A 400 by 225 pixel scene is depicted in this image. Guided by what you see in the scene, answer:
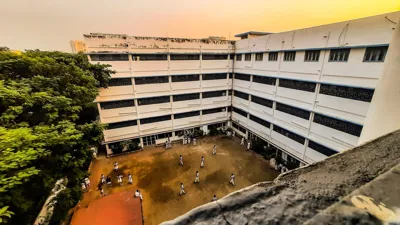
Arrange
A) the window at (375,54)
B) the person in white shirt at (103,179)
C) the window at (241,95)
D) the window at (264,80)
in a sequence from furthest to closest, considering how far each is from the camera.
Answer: the window at (241,95) → the window at (264,80) → the person in white shirt at (103,179) → the window at (375,54)

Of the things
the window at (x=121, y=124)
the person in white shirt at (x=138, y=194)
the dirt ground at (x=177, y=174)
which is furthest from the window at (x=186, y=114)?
the person in white shirt at (x=138, y=194)

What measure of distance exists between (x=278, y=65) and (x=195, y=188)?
1098 centimetres

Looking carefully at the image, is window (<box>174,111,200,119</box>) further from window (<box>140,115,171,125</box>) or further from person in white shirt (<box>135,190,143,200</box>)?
person in white shirt (<box>135,190,143,200</box>)

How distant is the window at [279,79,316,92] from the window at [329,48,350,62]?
5.90 feet

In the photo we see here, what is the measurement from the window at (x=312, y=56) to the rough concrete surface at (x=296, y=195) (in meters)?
11.8

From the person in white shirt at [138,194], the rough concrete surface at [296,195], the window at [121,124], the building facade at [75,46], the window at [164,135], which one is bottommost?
the person in white shirt at [138,194]

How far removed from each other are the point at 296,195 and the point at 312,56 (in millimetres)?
12850

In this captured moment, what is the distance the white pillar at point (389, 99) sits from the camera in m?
2.41

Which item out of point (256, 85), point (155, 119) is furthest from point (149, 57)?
point (256, 85)

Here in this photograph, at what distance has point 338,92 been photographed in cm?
1010

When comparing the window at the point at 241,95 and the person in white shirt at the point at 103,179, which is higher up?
the window at the point at 241,95

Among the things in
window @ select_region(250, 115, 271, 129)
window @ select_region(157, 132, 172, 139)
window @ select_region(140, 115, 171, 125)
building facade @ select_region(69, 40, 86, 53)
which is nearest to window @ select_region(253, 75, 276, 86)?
window @ select_region(250, 115, 271, 129)

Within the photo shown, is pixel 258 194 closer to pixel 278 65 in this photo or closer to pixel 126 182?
pixel 126 182

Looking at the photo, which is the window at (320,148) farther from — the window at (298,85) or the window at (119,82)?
the window at (119,82)
